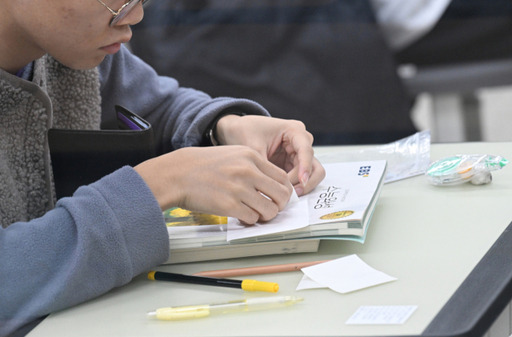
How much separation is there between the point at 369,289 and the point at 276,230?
4.4 inches

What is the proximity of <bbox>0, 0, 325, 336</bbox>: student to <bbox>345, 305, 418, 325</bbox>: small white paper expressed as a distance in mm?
171

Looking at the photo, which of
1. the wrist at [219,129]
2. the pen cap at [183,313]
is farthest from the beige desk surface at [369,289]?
the wrist at [219,129]

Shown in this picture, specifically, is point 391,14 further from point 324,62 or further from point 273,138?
point 273,138

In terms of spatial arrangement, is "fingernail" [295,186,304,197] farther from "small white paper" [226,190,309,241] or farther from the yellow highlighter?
the yellow highlighter

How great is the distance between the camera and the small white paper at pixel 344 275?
62cm

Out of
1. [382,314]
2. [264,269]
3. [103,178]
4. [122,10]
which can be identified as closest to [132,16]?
[122,10]

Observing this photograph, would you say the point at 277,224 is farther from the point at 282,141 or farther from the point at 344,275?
the point at 282,141

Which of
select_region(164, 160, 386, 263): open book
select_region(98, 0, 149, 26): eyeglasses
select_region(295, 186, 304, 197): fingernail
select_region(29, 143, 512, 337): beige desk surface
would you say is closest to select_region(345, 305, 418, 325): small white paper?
select_region(29, 143, 512, 337): beige desk surface

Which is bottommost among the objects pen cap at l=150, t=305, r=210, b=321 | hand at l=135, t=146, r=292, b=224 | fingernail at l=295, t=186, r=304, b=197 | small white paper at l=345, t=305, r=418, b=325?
pen cap at l=150, t=305, r=210, b=321

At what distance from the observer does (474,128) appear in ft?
7.49

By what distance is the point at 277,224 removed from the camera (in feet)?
2.33

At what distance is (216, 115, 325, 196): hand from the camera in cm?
83

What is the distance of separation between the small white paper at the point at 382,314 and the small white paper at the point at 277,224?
0.13 metres

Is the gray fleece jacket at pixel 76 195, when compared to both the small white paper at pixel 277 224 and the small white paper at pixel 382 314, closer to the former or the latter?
the small white paper at pixel 277 224
